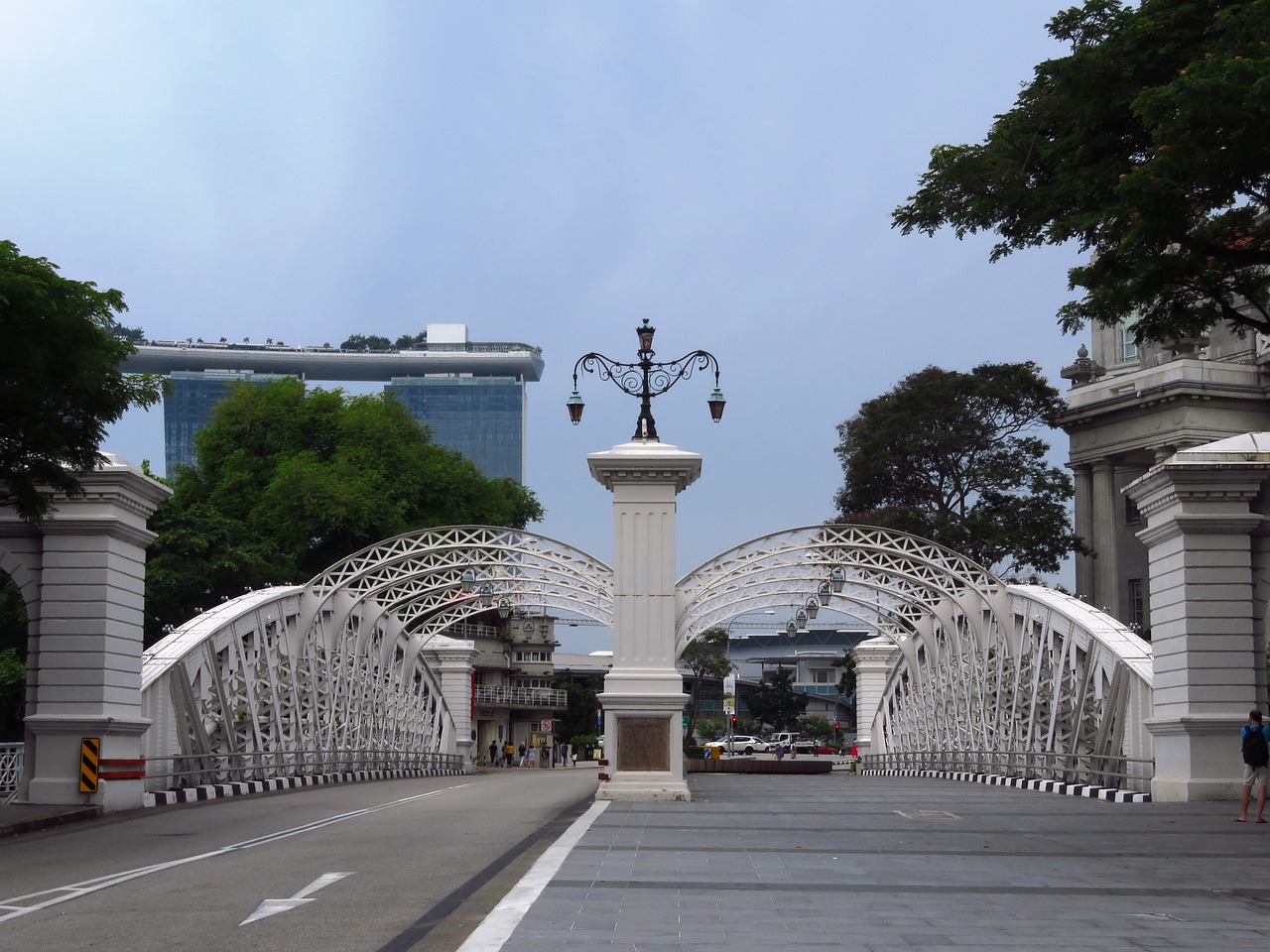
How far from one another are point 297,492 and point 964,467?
24047mm

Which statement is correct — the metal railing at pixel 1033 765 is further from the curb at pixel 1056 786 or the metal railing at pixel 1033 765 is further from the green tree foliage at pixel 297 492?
the green tree foliage at pixel 297 492

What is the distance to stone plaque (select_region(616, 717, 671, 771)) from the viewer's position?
24719 mm

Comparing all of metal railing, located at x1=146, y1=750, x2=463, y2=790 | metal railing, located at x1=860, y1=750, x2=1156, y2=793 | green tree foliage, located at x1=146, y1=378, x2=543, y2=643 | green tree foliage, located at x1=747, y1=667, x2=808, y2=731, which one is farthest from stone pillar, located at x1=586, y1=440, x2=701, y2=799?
green tree foliage, located at x1=747, y1=667, x2=808, y2=731

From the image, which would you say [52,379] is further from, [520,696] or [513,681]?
[513,681]

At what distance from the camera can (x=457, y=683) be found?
58.2 m

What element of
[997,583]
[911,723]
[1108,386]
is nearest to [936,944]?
[997,583]

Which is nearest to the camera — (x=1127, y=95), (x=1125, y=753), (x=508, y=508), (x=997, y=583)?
(x=1127, y=95)

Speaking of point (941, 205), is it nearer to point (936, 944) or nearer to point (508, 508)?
point (936, 944)

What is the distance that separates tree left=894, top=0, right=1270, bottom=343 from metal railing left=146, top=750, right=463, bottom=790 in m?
15.3

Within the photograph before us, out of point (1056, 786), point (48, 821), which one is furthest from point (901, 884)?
point (1056, 786)

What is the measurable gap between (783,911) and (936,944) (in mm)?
1595

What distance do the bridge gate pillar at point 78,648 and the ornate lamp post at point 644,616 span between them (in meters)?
7.36

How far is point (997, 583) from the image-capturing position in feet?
122

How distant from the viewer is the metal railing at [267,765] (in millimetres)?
26875
